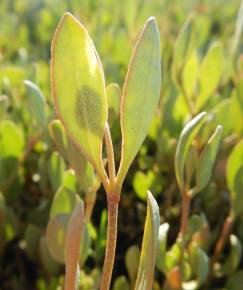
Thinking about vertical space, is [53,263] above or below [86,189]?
below

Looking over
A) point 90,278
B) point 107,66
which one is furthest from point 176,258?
point 107,66

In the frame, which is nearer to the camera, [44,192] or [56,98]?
[56,98]

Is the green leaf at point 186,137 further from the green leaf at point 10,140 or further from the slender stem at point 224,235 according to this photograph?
the green leaf at point 10,140

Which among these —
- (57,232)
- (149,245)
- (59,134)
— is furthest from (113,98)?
(149,245)

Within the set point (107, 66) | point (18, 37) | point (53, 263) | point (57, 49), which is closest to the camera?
point (57, 49)

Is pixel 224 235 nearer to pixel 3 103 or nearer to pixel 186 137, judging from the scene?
pixel 186 137

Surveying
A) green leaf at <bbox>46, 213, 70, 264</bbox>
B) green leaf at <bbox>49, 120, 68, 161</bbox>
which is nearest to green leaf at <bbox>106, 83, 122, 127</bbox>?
green leaf at <bbox>49, 120, 68, 161</bbox>

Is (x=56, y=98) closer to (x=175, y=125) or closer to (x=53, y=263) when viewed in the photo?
(x=53, y=263)

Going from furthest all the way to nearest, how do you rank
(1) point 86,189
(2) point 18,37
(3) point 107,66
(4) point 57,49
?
(2) point 18,37
(3) point 107,66
(1) point 86,189
(4) point 57,49
